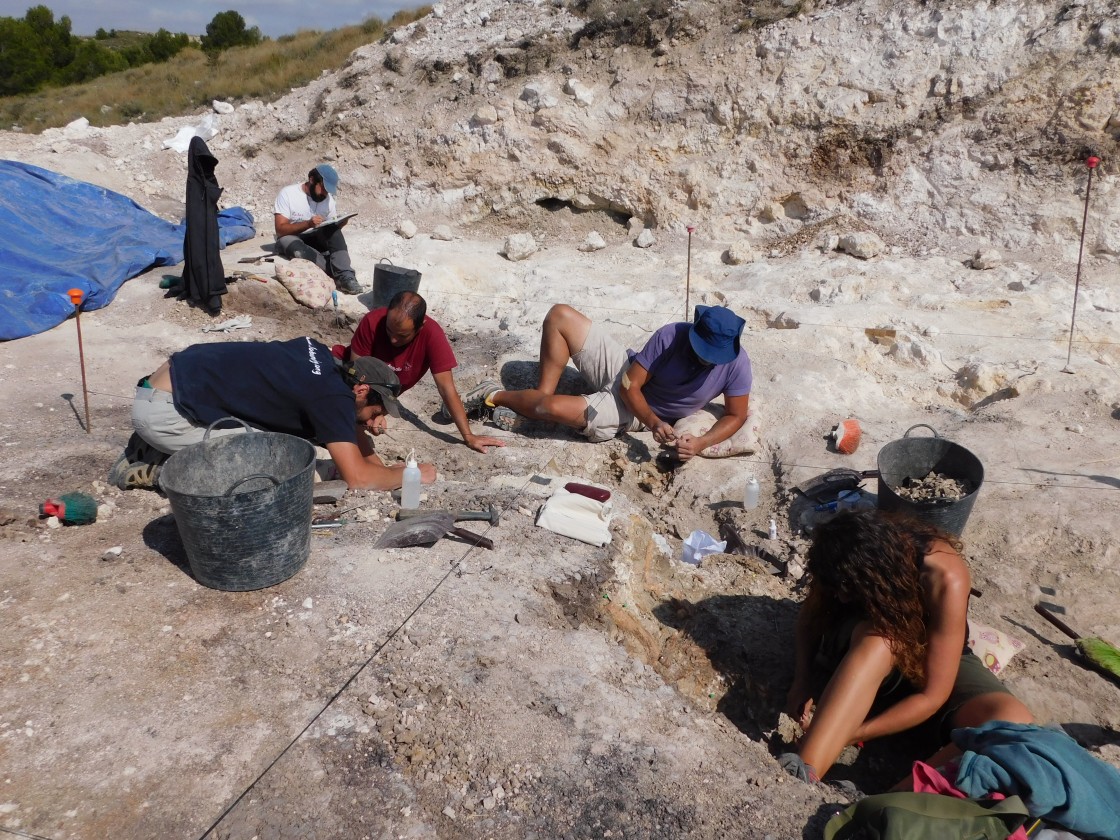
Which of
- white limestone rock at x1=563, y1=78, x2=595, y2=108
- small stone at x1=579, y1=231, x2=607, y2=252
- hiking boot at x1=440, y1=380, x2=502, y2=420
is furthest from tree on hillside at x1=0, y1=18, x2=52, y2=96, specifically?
hiking boot at x1=440, y1=380, x2=502, y2=420

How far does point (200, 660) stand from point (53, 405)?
3.70 meters

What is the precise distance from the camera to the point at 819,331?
6750 mm

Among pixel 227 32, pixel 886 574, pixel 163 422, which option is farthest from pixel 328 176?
pixel 227 32

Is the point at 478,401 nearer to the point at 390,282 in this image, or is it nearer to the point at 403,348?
the point at 403,348

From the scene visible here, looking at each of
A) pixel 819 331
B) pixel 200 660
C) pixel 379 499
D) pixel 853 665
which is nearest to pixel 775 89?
pixel 819 331

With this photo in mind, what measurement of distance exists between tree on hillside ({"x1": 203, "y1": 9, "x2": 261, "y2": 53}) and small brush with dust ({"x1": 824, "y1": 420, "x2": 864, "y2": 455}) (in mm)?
29654

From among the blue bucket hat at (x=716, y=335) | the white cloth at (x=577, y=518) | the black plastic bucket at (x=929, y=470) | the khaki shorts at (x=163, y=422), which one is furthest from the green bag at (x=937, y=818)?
the khaki shorts at (x=163, y=422)

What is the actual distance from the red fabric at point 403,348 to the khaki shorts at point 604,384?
3.43 ft

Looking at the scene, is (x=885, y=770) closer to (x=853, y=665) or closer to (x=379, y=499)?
(x=853, y=665)

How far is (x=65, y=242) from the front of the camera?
8.31 m

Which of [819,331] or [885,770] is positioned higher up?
[819,331]

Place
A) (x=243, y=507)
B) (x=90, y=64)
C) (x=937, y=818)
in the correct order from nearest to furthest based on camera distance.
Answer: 1. (x=937, y=818)
2. (x=243, y=507)
3. (x=90, y=64)

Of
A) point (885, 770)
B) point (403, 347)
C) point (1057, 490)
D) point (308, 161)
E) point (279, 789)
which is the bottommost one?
point (885, 770)

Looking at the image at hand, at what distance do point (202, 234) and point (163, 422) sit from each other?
13.2 ft
